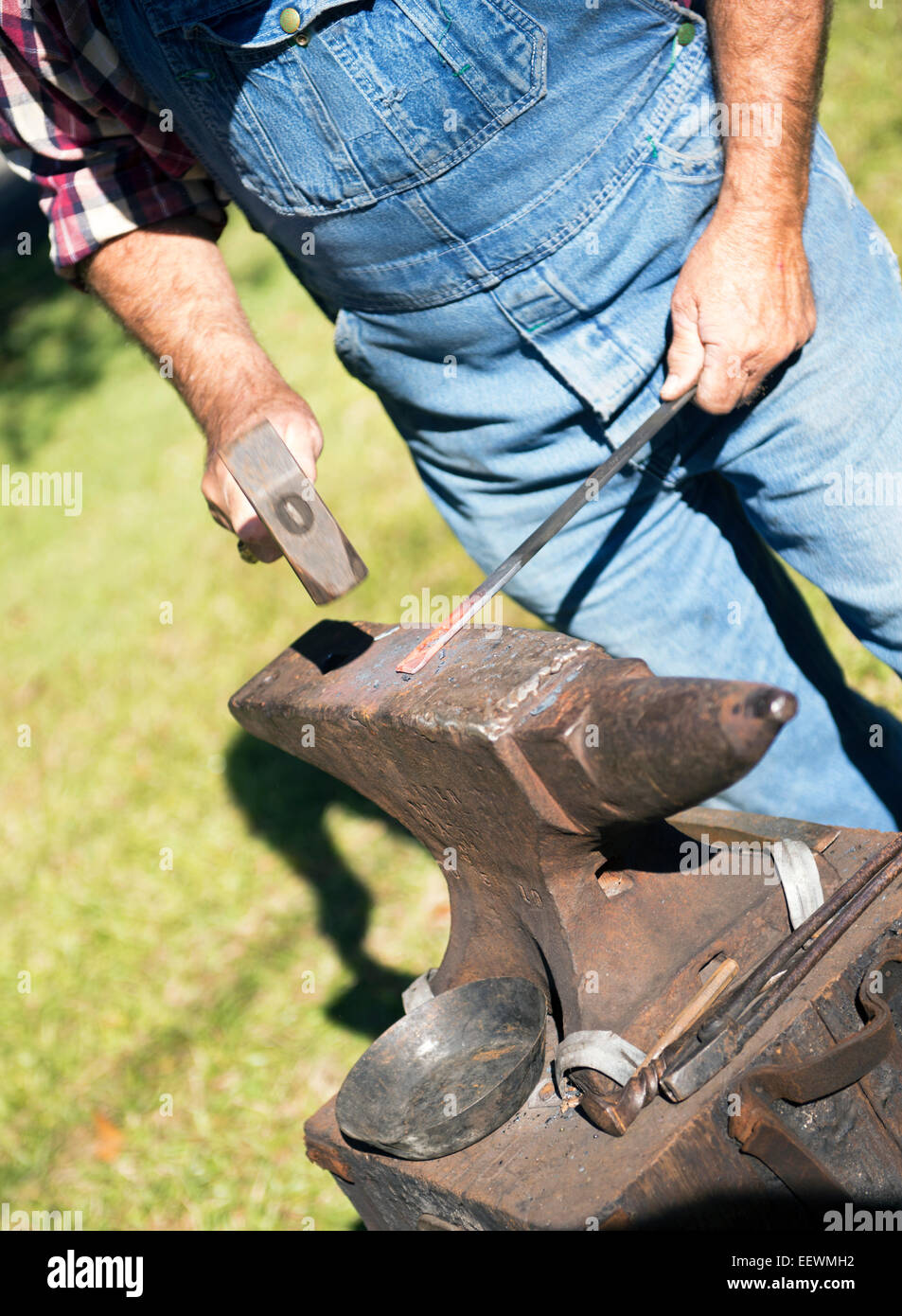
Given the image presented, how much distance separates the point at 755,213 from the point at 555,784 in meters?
0.91

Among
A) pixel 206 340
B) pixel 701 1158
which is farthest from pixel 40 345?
pixel 701 1158

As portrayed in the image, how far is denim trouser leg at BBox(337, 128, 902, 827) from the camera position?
6.09 feet

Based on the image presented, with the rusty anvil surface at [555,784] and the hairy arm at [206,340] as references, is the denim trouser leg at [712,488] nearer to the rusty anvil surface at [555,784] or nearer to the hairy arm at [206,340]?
the hairy arm at [206,340]

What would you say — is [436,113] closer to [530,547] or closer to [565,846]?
[530,547]

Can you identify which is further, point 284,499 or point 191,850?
point 191,850

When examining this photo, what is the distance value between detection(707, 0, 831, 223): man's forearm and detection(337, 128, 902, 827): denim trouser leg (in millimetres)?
126

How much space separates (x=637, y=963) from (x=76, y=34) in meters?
1.76

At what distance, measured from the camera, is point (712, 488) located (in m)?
2.22

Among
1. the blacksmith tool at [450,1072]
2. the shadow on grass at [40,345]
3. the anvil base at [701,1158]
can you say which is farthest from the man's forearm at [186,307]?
the shadow on grass at [40,345]

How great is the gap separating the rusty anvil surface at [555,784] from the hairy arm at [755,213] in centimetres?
52

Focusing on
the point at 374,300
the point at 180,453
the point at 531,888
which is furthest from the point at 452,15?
the point at 180,453

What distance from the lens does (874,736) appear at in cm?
236

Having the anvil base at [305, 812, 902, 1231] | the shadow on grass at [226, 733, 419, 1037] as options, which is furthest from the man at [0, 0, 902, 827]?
the shadow on grass at [226, 733, 419, 1037]

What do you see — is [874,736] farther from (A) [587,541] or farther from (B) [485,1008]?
(B) [485,1008]
